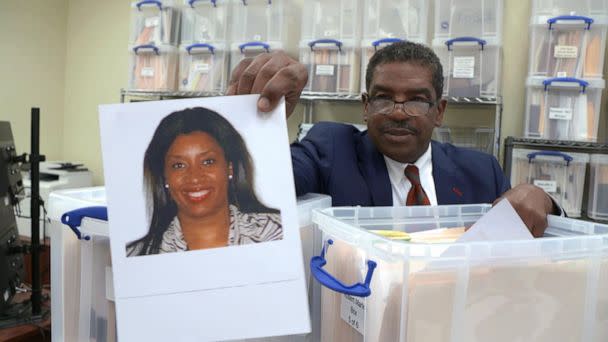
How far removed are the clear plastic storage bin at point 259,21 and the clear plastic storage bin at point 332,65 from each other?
0.23 meters

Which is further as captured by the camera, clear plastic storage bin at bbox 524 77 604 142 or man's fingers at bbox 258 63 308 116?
clear plastic storage bin at bbox 524 77 604 142

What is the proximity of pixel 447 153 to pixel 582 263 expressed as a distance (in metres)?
0.77

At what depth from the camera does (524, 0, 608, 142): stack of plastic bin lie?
7.38 feet

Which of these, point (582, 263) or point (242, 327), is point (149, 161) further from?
point (582, 263)

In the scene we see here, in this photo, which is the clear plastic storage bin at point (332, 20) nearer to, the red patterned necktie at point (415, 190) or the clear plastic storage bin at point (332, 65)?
the clear plastic storage bin at point (332, 65)

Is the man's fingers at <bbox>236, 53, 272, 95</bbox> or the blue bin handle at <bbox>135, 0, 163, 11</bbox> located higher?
the blue bin handle at <bbox>135, 0, 163, 11</bbox>

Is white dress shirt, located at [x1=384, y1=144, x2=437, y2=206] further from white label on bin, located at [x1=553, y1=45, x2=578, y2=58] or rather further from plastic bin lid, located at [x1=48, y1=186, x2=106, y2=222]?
white label on bin, located at [x1=553, y1=45, x2=578, y2=58]

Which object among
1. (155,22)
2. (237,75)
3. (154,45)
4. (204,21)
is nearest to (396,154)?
(237,75)

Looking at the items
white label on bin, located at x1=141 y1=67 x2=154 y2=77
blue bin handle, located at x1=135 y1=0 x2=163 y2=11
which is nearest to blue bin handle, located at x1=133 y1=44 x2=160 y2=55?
white label on bin, located at x1=141 y1=67 x2=154 y2=77

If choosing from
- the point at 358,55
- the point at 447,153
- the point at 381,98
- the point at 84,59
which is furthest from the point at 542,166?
the point at 84,59

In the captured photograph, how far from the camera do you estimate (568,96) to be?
2.29m

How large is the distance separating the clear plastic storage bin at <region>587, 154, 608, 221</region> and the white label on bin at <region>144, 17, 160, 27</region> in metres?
2.46

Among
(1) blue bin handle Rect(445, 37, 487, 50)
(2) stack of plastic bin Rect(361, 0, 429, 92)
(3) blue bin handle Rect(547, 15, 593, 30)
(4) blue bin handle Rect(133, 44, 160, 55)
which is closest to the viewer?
(3) blue bin handle Rect(547, 15, 593, 30)

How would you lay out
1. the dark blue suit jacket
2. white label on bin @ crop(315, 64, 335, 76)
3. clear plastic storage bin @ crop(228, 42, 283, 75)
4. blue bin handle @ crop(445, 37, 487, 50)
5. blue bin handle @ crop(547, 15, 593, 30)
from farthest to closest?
clear plastic storage bin @ crop(228, 42, 283, 75) < white label on bin @ crop(315, 64, 335, 76) < blue bin handle @ crop(445, 37, 487, 50) < blue bin handle @ crop(547, 15, 593, 30) < the dark blue suit jacket
